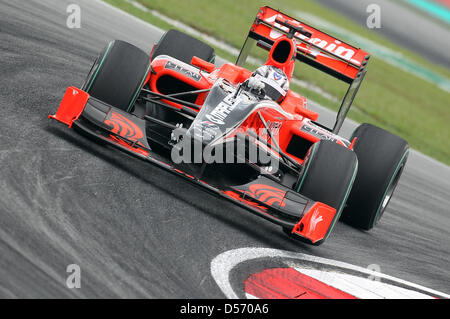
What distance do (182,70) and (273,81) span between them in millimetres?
994

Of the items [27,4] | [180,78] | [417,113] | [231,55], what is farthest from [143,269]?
[417,113]

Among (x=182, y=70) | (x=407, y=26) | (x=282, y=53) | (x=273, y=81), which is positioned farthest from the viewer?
(x=407, y=26)

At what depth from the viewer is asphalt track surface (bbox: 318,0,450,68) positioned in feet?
96.7

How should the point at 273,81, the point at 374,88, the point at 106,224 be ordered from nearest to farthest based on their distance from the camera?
the point at 106,224, the point at 273,81, the point at 374,88

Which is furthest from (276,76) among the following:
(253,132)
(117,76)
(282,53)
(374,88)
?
(374,88)

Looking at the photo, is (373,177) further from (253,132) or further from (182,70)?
(182,70)

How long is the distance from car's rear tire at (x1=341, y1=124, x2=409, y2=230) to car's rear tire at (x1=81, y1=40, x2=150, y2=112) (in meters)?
2.55

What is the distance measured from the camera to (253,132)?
6.25 m

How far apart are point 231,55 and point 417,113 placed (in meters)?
6.90

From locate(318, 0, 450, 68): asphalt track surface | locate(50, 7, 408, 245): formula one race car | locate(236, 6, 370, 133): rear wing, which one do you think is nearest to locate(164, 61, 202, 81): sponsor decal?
locate(50, 7, 408, 245): formula one race car

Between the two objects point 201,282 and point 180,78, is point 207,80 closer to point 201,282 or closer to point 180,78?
point 180,78

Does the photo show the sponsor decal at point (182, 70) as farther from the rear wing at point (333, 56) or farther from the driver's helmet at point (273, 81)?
the rear wing at point (333, 56)

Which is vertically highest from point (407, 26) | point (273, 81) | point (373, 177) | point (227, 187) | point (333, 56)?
point (407, 26)

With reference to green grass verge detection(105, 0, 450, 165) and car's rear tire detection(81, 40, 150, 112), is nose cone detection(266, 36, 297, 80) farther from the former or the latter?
green grass verge detection(105, 0, 450, 165)
